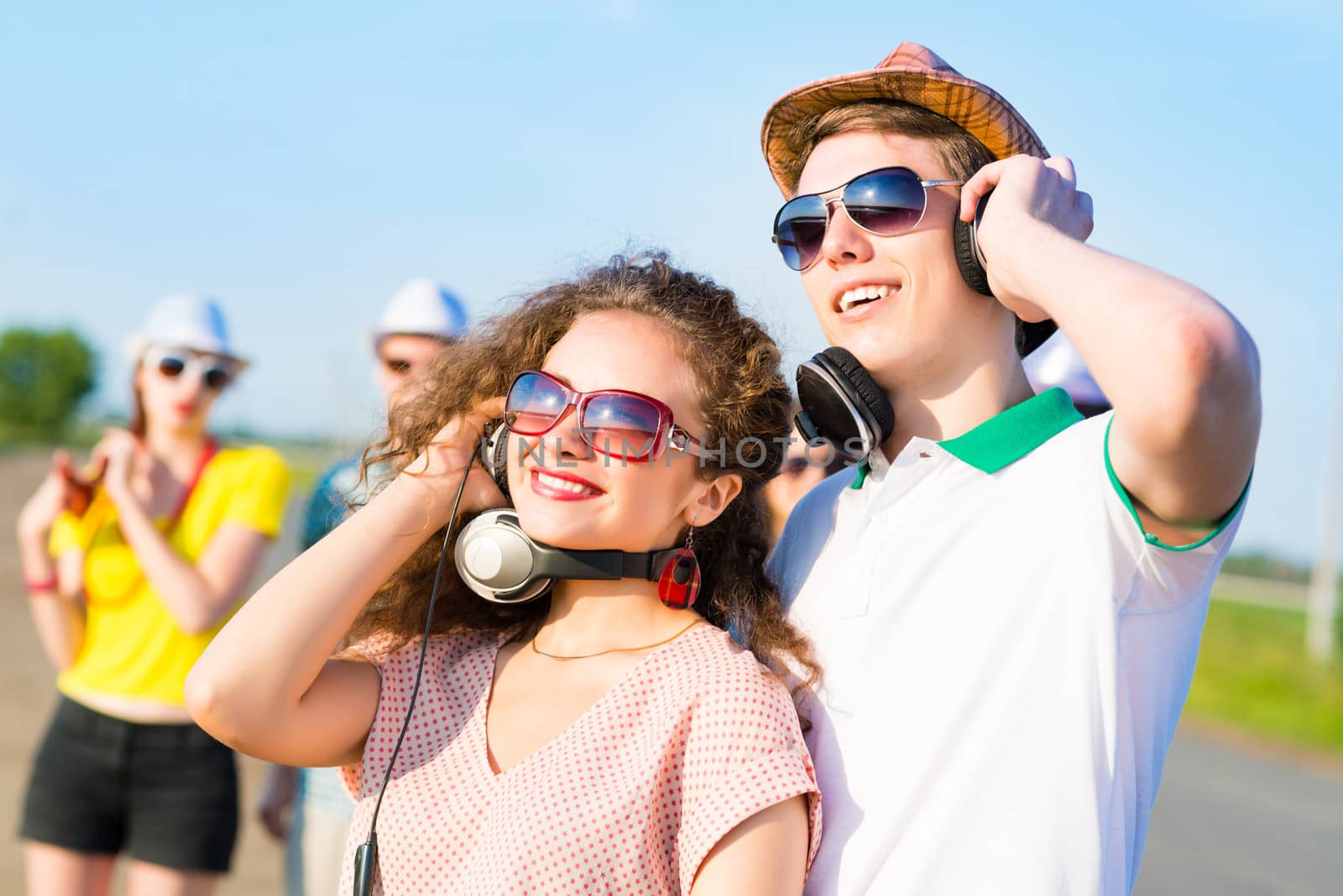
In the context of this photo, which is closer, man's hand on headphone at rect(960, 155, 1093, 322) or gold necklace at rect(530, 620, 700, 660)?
man's hand on headphone at rect(960, 155, 1093, 322)

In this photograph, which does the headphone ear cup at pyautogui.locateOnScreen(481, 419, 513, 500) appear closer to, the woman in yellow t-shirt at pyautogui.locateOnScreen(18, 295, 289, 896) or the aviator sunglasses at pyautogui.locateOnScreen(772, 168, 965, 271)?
the aviator sunglasses at pyautogui.locateOnScreen(772, 168, 965, 271)

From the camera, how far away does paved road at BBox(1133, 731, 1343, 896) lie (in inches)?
290

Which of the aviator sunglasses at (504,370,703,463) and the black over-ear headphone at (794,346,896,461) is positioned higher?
the black over-ear headphone at (794,346,896,461)

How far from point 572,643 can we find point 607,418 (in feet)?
1.47

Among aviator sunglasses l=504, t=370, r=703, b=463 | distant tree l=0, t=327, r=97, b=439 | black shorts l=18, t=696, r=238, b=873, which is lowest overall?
distant tree l=0, t=327, r=97, b=439

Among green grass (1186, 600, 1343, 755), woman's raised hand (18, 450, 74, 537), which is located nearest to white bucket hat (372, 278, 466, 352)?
woman's raised hand (18, 450, 74, 537)

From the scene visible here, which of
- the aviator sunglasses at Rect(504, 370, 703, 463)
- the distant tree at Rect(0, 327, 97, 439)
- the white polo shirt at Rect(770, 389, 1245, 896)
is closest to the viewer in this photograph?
the white polo shirt at Rect(770, 389, 1245, 896)

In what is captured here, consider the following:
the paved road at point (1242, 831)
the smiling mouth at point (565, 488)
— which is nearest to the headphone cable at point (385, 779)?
the smiling mouth at point (565, 488)

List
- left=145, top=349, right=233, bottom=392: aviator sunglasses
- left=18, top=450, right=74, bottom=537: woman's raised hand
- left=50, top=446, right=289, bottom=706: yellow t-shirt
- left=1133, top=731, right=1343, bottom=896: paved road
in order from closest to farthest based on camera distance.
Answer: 1. left=50, top=446, right=289, bottom=706: yellow t-shirt
2. left=18, top=450, right=74, bottom=537: woman's raised hand
3. left=145, top=349, right=233, bottom=392: aviator sunglasses
4. left=1133, top=731, right=1343, bottom=896: paved road

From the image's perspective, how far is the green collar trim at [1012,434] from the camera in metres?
1.93

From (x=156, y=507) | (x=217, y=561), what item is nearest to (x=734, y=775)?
(x=217, y=561)

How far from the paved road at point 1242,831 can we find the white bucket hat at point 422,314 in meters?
5.30

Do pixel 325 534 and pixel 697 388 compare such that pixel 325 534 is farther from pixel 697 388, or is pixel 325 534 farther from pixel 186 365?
pixel 186 365

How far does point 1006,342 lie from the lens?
7.14 feet
